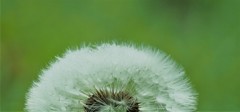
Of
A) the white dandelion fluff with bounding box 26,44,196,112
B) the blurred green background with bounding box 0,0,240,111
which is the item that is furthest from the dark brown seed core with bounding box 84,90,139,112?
the blurred green background with bounding box 0,0,240,111

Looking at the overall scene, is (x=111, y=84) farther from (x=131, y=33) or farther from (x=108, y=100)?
(x=131, y=33)

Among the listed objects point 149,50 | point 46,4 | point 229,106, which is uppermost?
point 46,4

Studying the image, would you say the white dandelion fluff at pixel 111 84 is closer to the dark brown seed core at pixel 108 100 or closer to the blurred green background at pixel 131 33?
the dark brown seed core at pixel 108 100

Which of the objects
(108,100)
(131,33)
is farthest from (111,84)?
(131,33)

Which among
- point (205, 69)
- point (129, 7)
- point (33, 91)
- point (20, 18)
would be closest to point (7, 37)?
point (20, 18)

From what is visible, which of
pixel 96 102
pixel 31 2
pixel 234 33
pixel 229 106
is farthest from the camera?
pixel 31 2

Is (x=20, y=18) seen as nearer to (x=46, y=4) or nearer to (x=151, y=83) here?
(x=46, y=4)
